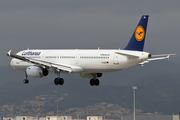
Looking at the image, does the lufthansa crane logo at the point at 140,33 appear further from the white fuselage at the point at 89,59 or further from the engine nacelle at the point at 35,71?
the engine nacelle at the point at 35,71

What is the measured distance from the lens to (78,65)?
8175 cm

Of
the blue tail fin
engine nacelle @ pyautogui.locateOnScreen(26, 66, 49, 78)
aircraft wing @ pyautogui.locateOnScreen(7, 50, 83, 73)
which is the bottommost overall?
engine nacelle @ pyautogui.locateOnScreen(26, 66, 49, 78)

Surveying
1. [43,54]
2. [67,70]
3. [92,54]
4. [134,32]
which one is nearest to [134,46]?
[134,32]

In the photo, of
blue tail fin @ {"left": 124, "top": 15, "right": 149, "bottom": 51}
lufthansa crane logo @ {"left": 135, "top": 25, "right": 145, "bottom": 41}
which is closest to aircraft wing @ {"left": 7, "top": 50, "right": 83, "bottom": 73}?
blue tail fin @ {"left": 124, "top": 15, "right": 149, "bottom": 51}

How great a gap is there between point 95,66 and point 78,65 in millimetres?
3798

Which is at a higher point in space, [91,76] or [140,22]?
[140,22]

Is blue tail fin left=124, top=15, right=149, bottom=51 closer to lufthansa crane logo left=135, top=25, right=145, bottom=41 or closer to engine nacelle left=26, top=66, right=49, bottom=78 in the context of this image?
lufthansa crane logo left=135, top=25, right=145, bottom=41

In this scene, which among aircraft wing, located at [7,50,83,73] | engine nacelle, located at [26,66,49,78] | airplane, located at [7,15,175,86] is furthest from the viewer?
engine nacelle, located at [26,66,49,78]

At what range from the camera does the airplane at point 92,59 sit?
7756cm

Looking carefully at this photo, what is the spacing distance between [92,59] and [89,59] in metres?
0.68

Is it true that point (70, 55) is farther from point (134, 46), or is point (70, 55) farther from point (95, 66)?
point (134, 46)

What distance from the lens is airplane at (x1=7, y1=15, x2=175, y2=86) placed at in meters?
77.6

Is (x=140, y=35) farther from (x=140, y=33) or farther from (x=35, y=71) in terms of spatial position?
(x=35, y=71)

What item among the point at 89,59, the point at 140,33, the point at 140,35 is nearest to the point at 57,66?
the point at 89,59
